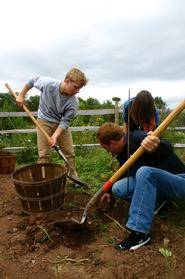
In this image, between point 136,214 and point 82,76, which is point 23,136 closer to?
point 82,76

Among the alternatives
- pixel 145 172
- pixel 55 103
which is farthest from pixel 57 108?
pixel 145 172

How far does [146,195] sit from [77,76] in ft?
6.65

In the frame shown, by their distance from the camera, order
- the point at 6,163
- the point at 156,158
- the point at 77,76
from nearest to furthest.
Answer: the point at 156,158 → the point at 77,76 → the point at 6,163

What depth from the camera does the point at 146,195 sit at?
339 cm

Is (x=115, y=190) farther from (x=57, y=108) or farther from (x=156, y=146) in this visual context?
(x=57, y=108)

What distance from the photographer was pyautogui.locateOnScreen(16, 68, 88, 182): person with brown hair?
16.4ft

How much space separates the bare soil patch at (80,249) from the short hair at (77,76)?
61.6 inches

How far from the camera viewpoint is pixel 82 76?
487 centimetres

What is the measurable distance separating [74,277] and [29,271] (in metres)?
0.40

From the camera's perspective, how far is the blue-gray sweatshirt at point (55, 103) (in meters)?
5.26

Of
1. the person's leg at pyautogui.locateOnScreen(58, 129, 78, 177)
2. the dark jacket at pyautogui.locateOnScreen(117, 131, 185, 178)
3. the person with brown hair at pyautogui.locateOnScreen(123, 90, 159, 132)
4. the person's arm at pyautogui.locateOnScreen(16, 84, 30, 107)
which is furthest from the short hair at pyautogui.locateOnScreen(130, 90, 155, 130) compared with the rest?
the person's arm at pyautogui.locateOnScreen(16, 84, 30, 107)

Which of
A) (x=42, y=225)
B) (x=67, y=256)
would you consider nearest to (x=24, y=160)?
(x=42, y=225)

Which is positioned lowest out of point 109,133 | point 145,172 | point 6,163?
point 6,163

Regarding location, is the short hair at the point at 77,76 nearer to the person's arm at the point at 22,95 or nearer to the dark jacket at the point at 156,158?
the person's arm at the point at 22,95
